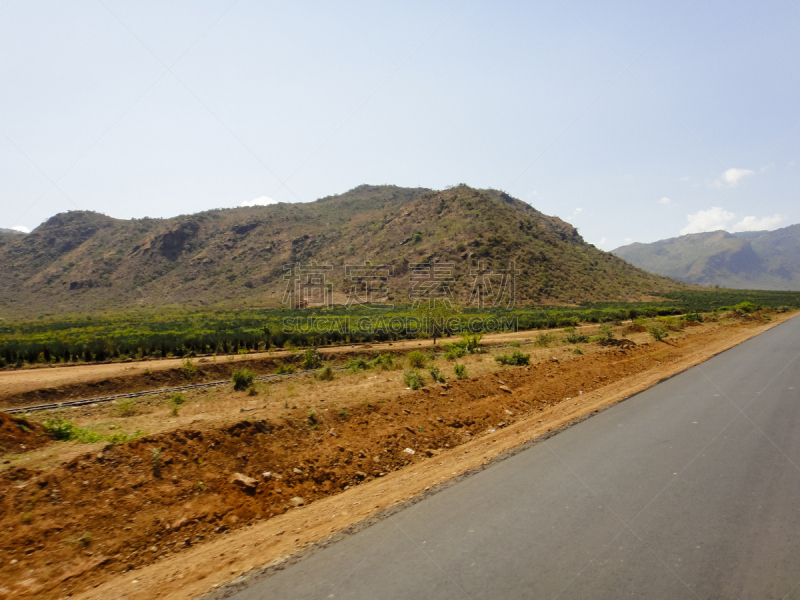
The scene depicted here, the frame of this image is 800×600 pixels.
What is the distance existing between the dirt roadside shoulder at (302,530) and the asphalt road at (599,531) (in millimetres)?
324

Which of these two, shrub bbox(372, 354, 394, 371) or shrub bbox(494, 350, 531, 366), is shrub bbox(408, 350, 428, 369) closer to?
shrub bbox(372, 354, 394, 371)

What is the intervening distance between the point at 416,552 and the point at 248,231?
115568mm

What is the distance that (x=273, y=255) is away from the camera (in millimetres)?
99812

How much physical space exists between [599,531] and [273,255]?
101 meters

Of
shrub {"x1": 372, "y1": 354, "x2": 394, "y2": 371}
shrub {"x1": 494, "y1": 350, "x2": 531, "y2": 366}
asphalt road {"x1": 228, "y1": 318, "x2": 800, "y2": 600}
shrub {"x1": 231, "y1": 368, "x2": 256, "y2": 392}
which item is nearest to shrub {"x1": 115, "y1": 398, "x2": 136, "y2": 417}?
shrub {"x1": 231, "y1": 368, "x2": 256, "y2": 392}

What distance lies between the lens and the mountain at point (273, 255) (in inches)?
2953

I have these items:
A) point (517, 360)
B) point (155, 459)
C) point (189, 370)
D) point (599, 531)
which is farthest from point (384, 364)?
point (599, 531)

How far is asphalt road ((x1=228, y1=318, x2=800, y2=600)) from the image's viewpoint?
3.60 meters

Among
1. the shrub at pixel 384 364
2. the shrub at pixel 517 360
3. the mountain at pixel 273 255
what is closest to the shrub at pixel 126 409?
the shrub at pixel 384 364

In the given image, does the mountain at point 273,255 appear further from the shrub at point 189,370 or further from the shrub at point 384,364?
the shrub at point 189,370

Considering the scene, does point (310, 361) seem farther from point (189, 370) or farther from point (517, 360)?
point (517, 360)

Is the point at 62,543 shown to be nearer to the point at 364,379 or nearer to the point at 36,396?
the point at 364,379

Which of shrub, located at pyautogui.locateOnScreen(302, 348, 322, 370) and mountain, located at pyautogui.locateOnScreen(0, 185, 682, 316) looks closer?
shrub, located at pyautogui.locateOnScreen(302, 348, 322, 370)

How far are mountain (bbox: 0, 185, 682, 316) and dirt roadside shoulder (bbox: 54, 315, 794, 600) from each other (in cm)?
5627
